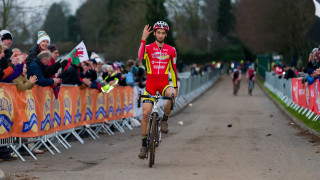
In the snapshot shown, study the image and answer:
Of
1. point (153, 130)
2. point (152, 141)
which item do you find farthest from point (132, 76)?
point (152, 141)

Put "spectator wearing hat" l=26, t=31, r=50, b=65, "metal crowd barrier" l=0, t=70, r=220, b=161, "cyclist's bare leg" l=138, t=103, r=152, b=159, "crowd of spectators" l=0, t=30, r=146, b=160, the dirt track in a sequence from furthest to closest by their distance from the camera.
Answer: "spectator wearing hat" l=26, t=31, r=50, b=65
"metal crowd barrier" l=0, t=70, r=220, b=161
"crowd of spectators" l=0, t=30, r=146, b=160
"cyclist's bare leg" l=138, t=103, r=152, b=159
the dirt track

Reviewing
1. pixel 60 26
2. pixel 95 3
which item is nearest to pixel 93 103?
pixel 95 3

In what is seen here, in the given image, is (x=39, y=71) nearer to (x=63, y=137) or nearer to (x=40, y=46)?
(x=40, y=46)

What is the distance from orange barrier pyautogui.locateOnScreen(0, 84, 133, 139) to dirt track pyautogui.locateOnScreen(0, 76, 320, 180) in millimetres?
505

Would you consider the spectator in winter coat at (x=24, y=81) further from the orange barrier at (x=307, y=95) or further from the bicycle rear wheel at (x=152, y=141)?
the orange barrier at (x=307, y=95)

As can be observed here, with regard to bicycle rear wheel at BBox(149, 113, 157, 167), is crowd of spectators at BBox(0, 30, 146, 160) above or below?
above

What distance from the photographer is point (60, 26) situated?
552 feet

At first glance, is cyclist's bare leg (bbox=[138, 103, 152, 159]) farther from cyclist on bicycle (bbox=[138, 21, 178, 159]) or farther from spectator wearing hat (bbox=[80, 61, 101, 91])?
spectator wearing hat (bbox=[80, 61, 101, 91])

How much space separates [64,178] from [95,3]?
96.8 meters

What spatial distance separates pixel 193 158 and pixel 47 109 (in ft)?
10.2

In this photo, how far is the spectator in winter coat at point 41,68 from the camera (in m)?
12.7

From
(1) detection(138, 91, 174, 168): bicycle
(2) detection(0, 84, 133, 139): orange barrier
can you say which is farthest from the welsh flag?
(1) detection(138, 91, 174, 168): bicycle

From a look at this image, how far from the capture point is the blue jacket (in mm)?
12672

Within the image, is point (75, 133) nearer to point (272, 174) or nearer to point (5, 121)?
point (5, 121)
